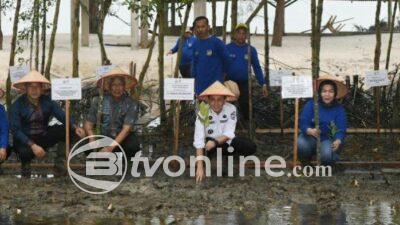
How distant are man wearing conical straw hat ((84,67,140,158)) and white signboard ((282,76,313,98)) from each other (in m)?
1.72

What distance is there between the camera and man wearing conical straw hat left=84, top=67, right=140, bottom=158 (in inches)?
427

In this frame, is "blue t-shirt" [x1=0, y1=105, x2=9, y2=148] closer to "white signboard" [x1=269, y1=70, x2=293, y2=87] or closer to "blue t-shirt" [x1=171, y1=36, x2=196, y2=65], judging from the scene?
"blue t-shirt" [x1=171, y1=36, x2=196, y2=65]

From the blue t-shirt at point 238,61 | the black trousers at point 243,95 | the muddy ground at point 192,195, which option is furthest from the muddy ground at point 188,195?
the black trousers at point 243,95

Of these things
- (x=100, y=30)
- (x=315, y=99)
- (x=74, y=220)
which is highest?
(x=100, y=30)

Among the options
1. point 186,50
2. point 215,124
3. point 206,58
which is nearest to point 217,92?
point 215,124

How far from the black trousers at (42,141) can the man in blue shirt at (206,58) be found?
225 centimetres

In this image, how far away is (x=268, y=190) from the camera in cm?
984

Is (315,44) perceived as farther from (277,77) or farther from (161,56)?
(161,56)

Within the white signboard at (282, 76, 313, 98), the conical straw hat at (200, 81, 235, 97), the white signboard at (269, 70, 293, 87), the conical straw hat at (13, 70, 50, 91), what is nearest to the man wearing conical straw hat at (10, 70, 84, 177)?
the conical straw hat at (13, 70, 50, 91)

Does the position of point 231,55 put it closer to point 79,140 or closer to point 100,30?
point 100,30

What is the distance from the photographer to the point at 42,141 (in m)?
11.0

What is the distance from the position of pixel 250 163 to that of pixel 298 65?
42.5 ft

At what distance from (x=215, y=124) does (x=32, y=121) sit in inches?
81.4

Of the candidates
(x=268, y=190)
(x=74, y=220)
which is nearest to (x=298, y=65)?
(x=268, y=190)
